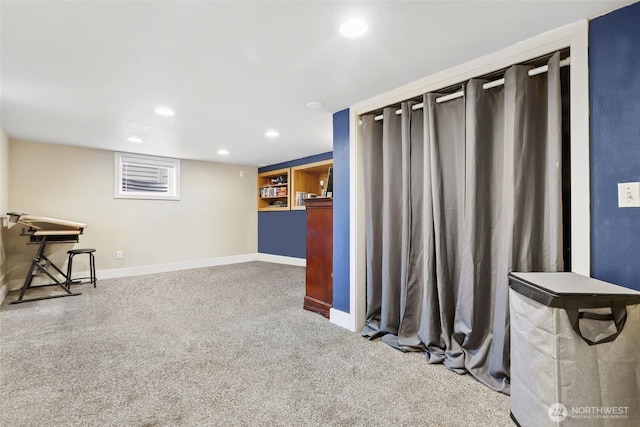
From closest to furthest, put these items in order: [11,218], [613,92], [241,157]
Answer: [613,92], [11,218], [241,157]

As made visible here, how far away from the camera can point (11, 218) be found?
3611 mm

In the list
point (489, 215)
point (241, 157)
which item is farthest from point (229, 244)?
point (489, 215)

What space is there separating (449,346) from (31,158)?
18.6ft

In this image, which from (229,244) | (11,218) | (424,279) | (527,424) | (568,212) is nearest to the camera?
(527,424)

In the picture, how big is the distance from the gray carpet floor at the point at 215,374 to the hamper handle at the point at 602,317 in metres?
0.61

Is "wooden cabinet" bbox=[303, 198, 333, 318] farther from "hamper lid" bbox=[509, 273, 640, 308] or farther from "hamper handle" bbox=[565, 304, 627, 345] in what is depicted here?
"hamper handle" bbox=[565, 304, 627, 345]

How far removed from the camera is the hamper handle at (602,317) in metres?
1.18

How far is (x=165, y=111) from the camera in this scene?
2918mm

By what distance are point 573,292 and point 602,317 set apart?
0.15 m

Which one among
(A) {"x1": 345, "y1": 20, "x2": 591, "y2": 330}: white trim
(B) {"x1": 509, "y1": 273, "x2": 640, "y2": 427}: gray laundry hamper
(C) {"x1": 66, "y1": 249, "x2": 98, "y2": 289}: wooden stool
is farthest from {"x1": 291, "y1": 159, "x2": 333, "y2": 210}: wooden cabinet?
(B) {"x1": 509, "y1": 273, "x2": 640, "y2": 427}: gray laundry hamper

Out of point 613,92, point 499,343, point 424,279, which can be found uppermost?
point 613,92

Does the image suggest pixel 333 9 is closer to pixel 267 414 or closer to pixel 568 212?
pixel 568 212

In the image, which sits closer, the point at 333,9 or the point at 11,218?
the point at 333,9

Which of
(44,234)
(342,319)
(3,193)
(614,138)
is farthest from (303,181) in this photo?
(614,138)
